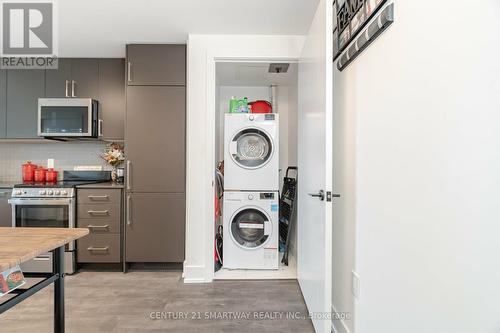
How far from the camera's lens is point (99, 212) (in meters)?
2.65

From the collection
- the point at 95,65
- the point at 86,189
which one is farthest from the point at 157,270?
the point at 95,65

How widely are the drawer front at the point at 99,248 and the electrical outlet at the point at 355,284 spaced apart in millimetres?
2263

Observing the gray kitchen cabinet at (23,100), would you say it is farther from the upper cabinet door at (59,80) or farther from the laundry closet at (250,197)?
the laundry closet at (250,197)

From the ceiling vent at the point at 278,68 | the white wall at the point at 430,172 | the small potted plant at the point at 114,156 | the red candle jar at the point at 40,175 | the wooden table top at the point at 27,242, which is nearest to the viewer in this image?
the white wall at the point at 430,172

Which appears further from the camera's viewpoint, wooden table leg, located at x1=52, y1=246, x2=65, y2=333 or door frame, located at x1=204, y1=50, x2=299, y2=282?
door frame, located at x1=204, y1=50, x2=299, y2=282

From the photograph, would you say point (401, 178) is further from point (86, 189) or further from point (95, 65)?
point (95, 65)

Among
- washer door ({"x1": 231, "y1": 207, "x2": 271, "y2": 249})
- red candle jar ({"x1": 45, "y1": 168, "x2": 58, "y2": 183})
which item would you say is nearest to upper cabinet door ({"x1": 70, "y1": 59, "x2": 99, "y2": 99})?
red candle jar ({"x1": 45, "y1": 168, "x2": 58, "y2": 183})

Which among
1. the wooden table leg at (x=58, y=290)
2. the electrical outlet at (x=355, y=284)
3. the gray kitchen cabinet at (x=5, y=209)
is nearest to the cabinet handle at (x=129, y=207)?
the gray kitchen cabinet at (x=5, y=209)

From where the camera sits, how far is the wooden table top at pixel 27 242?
83 cm

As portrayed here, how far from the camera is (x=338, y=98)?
5.70ft

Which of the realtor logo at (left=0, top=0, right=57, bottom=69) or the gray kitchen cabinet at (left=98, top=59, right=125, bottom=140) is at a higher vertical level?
the realtor logo at (left=0, top=0, right=57, bottom=69)

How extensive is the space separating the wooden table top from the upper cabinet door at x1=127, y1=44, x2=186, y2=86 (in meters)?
1.89

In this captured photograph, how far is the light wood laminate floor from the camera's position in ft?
5.92

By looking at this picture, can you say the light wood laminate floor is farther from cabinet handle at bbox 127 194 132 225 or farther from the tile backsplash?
the tile backsplash
